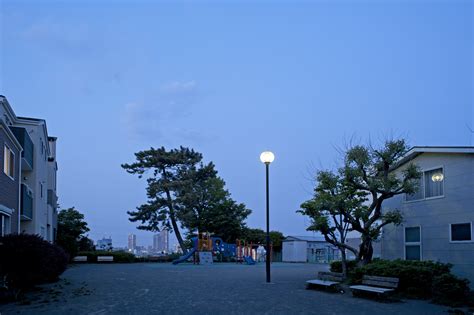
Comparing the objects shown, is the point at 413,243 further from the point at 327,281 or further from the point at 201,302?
the point at 201,302

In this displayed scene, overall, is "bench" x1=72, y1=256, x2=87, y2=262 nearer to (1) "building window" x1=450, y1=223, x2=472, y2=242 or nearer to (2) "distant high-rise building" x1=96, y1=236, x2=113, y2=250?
(2) "distant high-rise building" x1=96, y1=236, x2=113, y2=250

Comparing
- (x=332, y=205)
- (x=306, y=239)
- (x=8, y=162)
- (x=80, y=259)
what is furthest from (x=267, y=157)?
(x=306, y=239)

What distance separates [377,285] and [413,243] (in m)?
4.68

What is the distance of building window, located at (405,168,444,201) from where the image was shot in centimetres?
1798

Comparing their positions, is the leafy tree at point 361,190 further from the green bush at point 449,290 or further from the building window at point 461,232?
the green bush at point 449,290

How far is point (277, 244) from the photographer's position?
168 ft

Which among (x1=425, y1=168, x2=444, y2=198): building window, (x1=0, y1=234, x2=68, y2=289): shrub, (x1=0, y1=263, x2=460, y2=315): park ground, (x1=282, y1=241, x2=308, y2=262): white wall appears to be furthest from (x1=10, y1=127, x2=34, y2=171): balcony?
(x1=282, y1=241, x2=308, y2=262): white wall

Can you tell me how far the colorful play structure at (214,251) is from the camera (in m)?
40.2

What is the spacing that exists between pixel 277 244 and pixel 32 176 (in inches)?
1108

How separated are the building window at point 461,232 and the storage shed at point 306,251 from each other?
30.7m

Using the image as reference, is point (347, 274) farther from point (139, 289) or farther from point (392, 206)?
point (139, 289)

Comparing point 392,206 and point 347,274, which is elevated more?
point 392,206

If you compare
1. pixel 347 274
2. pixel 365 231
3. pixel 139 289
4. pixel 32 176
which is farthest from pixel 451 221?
pixel 32 176

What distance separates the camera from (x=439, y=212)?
17.8m
